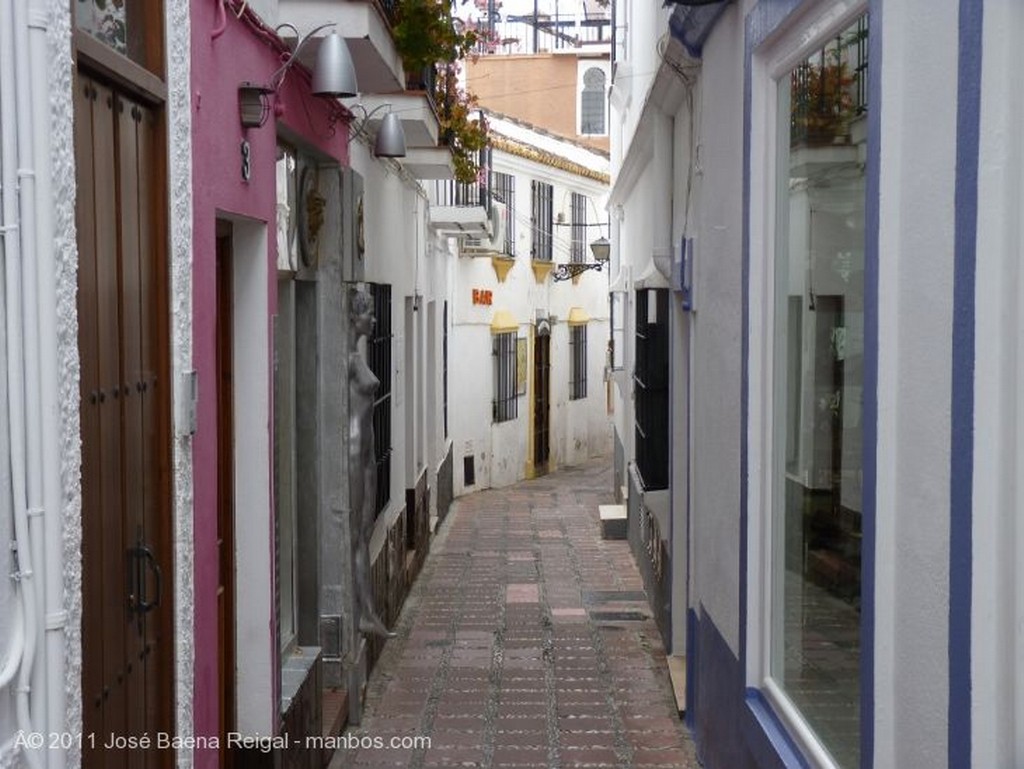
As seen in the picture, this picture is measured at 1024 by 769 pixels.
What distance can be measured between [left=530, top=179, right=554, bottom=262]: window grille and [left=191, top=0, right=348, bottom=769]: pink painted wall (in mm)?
19336

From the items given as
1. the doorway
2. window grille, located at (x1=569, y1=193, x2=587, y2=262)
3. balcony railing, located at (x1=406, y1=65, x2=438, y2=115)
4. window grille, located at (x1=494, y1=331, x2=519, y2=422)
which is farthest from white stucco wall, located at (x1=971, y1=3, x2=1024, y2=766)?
window grille, located at (x1=569, y1=193, x2=587, y2=262)

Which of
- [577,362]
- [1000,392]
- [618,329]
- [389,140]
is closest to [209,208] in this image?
[1000,392]

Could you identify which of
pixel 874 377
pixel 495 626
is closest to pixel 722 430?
pixel 874 377

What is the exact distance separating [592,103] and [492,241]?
12.0m

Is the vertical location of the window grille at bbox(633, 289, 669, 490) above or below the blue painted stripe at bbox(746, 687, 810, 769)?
above

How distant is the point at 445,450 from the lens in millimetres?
18438

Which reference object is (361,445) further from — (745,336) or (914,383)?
(914,383)

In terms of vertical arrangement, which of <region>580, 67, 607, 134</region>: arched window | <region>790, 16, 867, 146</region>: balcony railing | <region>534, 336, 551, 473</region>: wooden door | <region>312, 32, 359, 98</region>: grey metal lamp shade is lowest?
<region>534, 336, 551, 473</region>: wooden door

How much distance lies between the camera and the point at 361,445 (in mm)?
8422

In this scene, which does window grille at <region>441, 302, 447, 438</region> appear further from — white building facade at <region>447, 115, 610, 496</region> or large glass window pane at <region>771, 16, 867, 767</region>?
large glass window pane at <region>771, 16, 867, 767</region>

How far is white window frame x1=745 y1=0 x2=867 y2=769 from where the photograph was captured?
17.9 feet

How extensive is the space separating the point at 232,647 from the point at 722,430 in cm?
239

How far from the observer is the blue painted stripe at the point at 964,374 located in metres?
3.00

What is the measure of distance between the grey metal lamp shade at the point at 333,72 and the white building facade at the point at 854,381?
5.58ft
